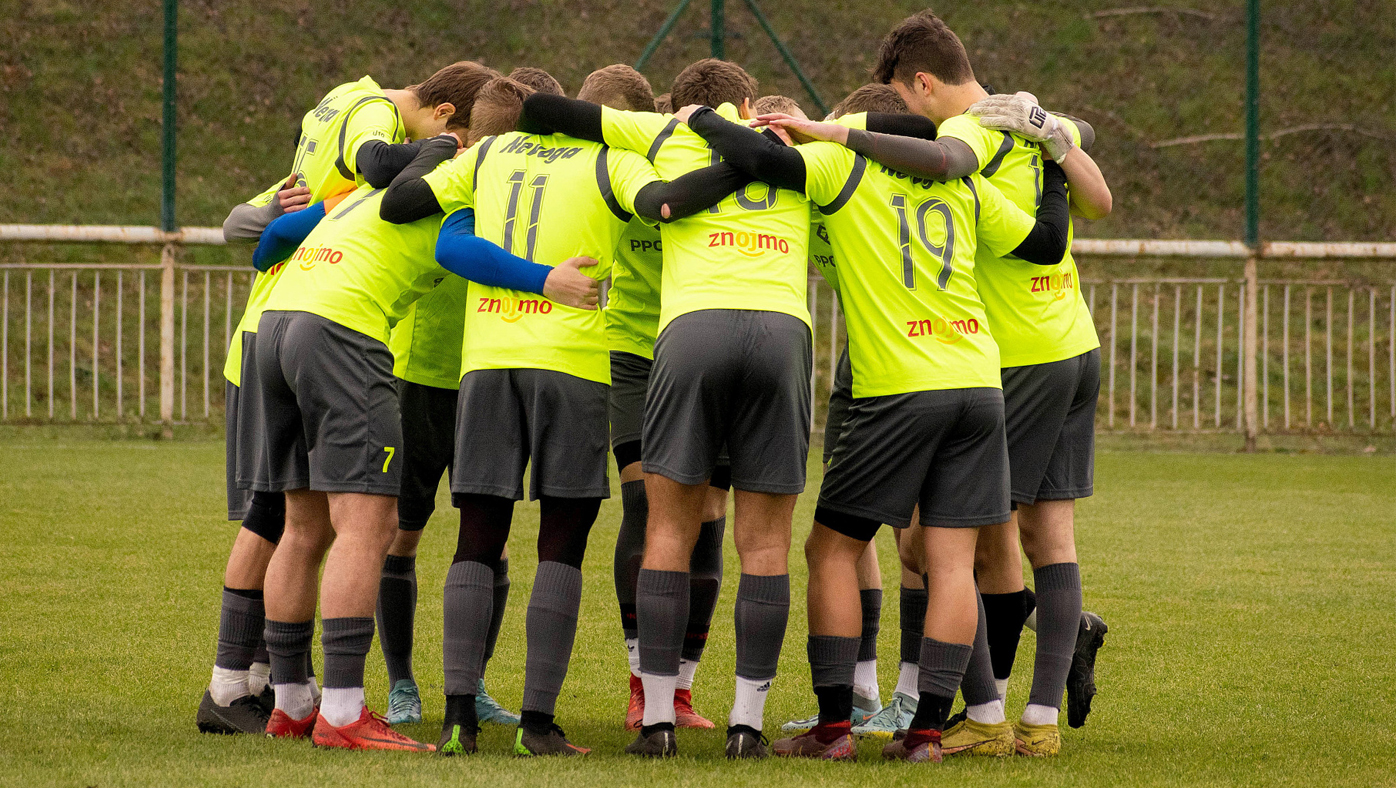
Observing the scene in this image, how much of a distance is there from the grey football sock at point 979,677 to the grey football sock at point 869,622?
0.61 m

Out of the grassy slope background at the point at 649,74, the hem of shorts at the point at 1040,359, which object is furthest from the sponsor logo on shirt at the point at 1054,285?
the grassy slope background at the point at 649,74

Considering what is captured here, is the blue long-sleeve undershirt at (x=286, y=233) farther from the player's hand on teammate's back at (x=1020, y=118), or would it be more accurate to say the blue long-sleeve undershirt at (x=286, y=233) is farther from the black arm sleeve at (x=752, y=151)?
the player's hand on teammate's back at (x=1020, y=118)

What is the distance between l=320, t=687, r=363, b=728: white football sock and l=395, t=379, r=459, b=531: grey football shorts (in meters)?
0.78

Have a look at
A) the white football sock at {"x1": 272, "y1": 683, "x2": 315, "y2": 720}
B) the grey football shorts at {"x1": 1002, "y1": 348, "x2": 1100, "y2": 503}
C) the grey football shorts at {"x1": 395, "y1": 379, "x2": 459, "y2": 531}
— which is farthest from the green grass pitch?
the grey football shorts at {"x1": 1002, "y1": 348, "x2": 1100, "y2": 503}

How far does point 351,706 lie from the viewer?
11.7ft

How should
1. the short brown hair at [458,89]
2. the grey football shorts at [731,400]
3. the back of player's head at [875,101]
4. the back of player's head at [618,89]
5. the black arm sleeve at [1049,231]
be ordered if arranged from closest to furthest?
the grey football shorts at [731,400]
the black arm sleeve at [1049,231]
the back of player's head at [618,89]
the back of player's head at [875,101]
the short brown hair at [458,89]

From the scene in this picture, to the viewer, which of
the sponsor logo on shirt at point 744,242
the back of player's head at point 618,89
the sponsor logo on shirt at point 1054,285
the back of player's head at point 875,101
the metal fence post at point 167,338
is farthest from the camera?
the metal fence post at point 167,338

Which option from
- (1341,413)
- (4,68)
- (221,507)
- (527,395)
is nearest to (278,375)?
(527,395)

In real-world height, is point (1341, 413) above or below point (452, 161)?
Result: below

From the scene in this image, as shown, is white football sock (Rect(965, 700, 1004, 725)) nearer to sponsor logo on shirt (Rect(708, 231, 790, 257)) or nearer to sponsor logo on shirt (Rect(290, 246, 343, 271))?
sponsor logo on shirt (Rect(708, 231, 790, 257))

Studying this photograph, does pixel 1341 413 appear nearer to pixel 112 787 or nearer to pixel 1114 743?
pixel 1114 743

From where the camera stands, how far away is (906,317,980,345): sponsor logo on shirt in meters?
3.59

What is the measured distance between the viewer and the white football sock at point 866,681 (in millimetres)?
4273

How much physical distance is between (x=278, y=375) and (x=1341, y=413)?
10303 millimetres
